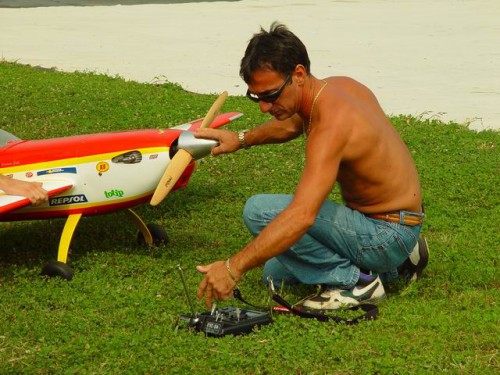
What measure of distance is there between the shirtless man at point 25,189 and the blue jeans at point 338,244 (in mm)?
1540

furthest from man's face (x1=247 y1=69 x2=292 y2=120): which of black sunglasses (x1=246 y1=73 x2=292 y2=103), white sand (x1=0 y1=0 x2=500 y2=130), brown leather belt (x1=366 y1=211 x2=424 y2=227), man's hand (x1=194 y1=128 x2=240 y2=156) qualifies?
white sand (x1=0 y1=0 x2=500 y2=130)

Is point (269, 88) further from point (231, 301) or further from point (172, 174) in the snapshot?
point (172, 174)

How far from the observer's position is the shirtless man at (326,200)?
4902 millimetres

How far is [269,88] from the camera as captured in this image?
514cm

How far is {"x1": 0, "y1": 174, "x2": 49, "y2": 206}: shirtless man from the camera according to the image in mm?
6406

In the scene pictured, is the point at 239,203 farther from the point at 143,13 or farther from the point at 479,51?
the point at 143,13

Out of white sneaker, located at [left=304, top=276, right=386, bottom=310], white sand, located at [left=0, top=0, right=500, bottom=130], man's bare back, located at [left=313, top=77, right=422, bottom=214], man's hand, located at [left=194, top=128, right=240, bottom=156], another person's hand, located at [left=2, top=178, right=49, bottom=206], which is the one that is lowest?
white sand, located at [left=0, top=0, right=500, bottom=130]

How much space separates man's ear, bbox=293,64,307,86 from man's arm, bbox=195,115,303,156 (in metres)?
0.97

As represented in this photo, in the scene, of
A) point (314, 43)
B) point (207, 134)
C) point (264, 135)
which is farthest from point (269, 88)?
point (314, 43)

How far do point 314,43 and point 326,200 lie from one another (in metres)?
9.28

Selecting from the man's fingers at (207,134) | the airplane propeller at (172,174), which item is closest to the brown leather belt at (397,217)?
the man's fingers at (207,134)

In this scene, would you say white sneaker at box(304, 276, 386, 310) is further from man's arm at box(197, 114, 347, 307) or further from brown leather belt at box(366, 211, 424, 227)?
man's arm at box(197, 114, 347, 307)

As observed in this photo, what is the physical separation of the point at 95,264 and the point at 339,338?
85.5 inches

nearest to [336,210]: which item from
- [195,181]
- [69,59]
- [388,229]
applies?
[388,229]
